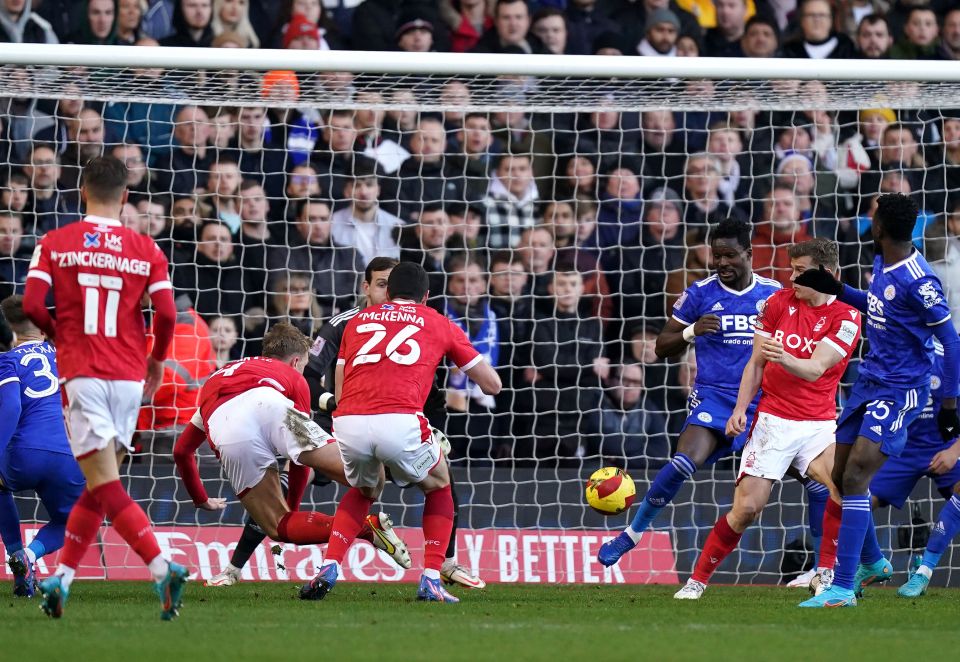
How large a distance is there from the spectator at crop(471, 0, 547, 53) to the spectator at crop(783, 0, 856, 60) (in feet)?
8.25

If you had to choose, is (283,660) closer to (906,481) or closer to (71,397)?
(71,397)

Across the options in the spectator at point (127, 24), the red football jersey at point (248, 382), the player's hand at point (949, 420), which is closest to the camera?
the player's hand at point (949, 420)

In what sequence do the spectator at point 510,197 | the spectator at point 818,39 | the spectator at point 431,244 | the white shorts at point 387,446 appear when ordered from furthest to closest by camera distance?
the spectator at point 818,39, the spectator at point 510,197, the spectator at point 431,244, the white shorts at point 387,446

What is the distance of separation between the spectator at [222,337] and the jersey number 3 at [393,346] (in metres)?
3.72

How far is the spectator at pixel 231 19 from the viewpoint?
1218 cm

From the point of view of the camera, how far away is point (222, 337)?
10.8 m

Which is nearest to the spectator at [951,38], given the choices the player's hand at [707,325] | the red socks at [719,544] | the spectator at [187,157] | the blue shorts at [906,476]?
the blue shorts at [906,476]

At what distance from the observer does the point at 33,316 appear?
6.05 m

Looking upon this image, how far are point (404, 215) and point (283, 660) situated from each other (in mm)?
7357

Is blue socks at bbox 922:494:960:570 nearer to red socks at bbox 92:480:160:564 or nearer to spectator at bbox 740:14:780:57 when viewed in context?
red socks at bbox 92:480:160:564

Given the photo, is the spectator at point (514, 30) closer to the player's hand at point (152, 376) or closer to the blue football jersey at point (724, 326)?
the blue football jersey at point (724, 326)

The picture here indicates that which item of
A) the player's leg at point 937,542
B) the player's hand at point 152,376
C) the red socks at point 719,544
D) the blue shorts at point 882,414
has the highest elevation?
the player's hand at point 152,376

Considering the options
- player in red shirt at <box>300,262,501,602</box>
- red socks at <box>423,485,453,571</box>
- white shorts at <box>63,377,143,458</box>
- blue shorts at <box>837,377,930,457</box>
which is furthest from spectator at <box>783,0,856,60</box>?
white shorts at <box>63,377,143,458</box>

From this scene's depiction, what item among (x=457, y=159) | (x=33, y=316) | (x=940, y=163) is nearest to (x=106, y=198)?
(x=33, y=316)
